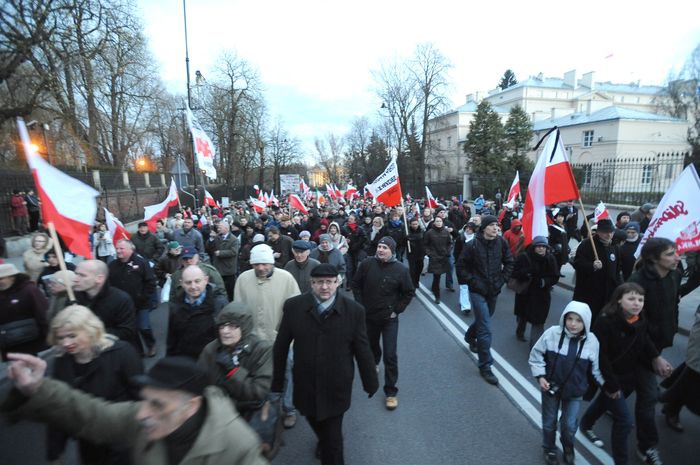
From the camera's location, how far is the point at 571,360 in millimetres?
3207

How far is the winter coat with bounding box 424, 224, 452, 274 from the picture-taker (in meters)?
8.21

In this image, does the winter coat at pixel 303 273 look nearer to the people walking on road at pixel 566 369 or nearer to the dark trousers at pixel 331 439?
the dark trousers at pixel 331 439

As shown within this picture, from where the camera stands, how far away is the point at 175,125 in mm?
40875

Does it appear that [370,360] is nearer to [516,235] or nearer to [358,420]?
[358,420]

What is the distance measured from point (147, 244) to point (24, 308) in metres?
4.24

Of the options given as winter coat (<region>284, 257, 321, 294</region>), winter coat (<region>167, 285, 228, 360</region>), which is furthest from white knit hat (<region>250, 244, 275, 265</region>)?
winter coat (<region>284, 257, 321, 294</region>)

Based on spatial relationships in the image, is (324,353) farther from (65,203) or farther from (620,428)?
(65,203)

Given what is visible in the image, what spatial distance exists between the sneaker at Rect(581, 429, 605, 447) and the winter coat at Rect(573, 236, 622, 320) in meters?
1.72

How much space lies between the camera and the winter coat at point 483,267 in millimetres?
4922

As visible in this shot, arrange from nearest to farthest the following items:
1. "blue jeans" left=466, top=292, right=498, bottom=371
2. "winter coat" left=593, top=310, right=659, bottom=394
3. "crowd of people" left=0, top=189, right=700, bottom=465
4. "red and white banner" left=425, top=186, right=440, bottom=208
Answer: "crowd of people" left=0, top=189, right=700, bottom=465 → "winter coat" left=593, top=310, right=659, bottom=394 → "blue jeans" left=466, top=292, right=498, bottom=371 → "red and white banner" left=425, top=186, right=440, bottom=208

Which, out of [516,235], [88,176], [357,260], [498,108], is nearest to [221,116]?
[88,176]

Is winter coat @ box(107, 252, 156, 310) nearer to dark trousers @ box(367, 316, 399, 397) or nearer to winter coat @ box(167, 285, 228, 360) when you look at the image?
winter coat @ box(167, 285, 228, 360)

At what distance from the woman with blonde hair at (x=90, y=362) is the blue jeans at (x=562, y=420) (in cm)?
321

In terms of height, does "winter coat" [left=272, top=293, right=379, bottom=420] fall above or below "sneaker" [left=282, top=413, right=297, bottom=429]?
above
